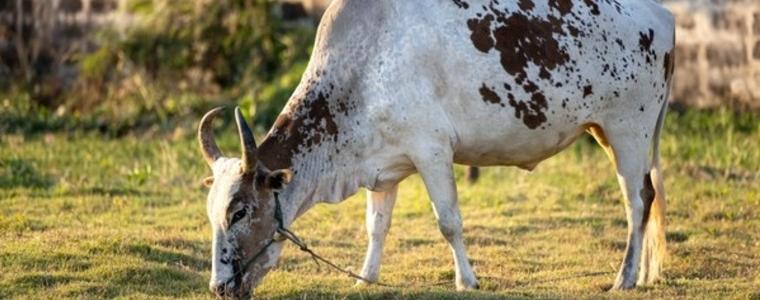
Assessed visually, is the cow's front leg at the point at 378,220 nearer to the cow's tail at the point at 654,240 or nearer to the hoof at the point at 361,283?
the hoof at the point at 361,283

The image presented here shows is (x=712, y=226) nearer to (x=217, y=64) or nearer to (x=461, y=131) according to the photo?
(x=461, y=131)

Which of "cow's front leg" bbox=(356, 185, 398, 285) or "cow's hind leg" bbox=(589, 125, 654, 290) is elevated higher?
"cow's hind leg" bbox=(589, 125, 654, 290)

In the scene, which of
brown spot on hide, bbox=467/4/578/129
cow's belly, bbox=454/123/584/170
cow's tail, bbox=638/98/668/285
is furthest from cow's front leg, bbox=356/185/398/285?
cow's tail, bbox=638/98/668/285

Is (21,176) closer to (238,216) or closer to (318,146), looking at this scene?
(318,146)

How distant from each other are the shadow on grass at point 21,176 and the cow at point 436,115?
15.7ft

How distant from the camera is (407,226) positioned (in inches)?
529

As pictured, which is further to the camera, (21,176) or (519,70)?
(21,176)

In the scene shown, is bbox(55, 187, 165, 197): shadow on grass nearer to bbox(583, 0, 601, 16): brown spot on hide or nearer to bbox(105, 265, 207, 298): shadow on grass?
bbox(105, 265, 207, 298): shadow on grass

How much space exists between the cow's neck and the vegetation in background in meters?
8.69

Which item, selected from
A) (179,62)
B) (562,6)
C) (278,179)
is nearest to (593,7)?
(562,6)

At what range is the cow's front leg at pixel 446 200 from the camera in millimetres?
10281

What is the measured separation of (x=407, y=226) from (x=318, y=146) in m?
3.38

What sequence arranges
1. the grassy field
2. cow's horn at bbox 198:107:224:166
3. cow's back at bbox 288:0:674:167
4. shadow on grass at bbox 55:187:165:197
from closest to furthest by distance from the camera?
cow's horn at bbox 198:107:224:166, cow's back at bbox 288:0:674:167, the grassy field, shadow on grass at bbox 55:187:165:197

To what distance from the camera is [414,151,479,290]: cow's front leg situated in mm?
10281
